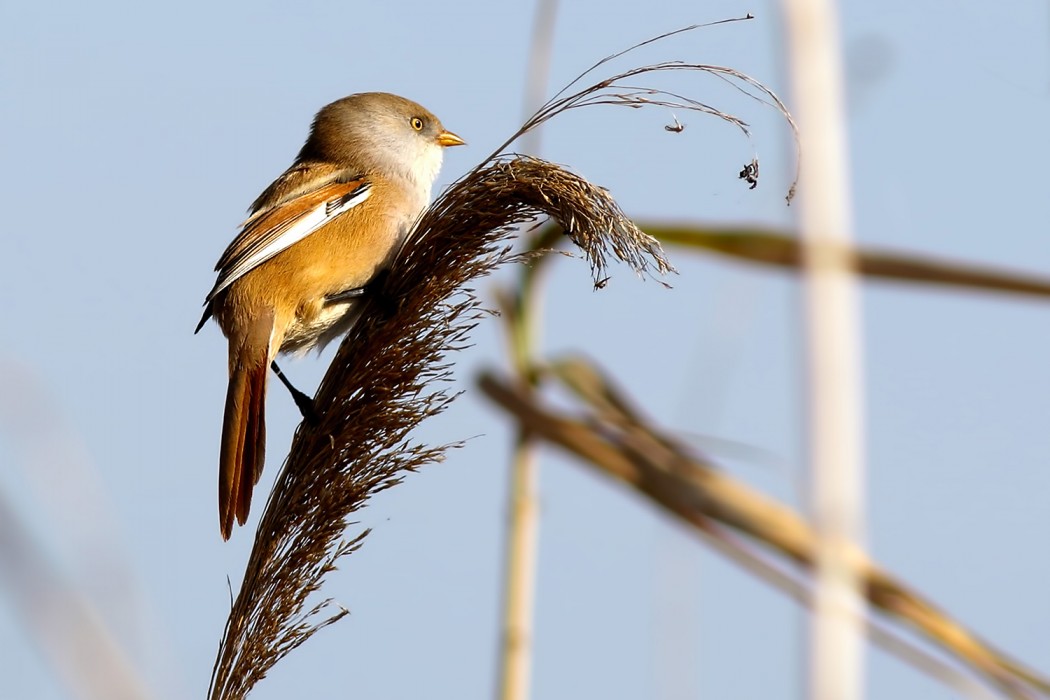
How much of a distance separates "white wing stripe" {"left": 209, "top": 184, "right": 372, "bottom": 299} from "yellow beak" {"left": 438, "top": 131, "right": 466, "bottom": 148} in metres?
0.59

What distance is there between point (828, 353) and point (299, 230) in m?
3.54

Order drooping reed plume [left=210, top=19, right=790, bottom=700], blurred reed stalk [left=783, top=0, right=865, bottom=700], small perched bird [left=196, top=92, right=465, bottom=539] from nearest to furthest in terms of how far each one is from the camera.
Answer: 1. blurred reed stalk [left=783, top=0, right=865, bottom=700]
2. drooping reed plume [left=210, top=19, right=790, bottom=700]
3. small perched bird [left=196, top=92, right=465, bottom=539]

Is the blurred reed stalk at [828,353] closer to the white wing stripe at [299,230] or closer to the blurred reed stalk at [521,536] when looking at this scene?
the blurred reed stalk at [521,536]

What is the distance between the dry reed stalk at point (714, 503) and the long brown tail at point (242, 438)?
7.74ft

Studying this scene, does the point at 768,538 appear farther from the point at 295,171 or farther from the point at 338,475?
the point at 295,171

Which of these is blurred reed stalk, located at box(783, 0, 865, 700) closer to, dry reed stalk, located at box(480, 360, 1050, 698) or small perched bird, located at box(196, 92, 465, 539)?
dry reed stalk, located at box(480, 360, 1050, 698)

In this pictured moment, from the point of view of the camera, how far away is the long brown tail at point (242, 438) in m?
3.40

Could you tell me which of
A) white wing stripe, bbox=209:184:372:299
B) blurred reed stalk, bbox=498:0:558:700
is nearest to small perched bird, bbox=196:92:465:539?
white wing stripe, bbox=209:184:372:299

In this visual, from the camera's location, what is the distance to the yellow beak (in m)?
5.03

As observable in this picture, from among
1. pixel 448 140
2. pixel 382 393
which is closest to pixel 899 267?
pixel 382 393

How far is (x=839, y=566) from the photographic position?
1012 millimetres

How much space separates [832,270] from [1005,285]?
0.47ft

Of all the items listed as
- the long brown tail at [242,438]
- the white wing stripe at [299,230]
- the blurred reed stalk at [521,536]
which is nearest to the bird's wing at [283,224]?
the white wing stripe at [299,230]

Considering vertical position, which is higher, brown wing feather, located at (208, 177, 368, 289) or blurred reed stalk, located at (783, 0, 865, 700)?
brown wing feather, located at (208, 177, 368, 289)
